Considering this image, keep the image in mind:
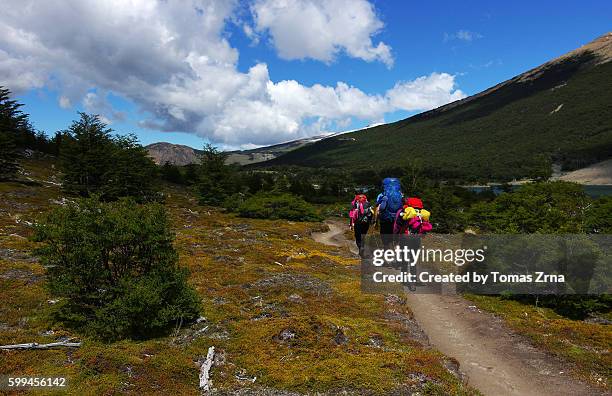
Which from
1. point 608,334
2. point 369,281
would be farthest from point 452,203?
point 608,334

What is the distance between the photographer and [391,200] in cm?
1648

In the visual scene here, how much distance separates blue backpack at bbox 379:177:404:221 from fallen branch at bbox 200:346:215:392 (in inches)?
367

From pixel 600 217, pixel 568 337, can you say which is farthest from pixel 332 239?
pixel 568 337

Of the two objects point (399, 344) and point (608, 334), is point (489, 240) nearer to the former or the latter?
point (608, 334)

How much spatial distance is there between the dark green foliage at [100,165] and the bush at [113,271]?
173ft

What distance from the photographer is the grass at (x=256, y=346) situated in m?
9.00

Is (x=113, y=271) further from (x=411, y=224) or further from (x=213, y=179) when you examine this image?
(x=213, y=179)

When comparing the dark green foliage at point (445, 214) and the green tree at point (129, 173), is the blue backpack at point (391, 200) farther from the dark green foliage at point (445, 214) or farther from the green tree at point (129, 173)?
the green tree at point (129, 173)

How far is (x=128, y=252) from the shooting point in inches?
498

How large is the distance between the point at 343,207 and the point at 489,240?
69.6 metres

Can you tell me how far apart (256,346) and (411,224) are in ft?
27.2

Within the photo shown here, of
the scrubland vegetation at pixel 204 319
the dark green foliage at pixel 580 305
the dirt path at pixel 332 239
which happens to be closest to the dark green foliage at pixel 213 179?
the dirt path at pixel 332 239

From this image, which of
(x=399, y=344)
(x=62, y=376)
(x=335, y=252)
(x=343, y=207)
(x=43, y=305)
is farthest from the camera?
(x=343, y=207)

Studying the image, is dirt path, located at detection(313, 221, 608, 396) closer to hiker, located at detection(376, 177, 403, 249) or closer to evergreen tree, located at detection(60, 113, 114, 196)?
hiker, located at detection(376, 177, 403, 249)
